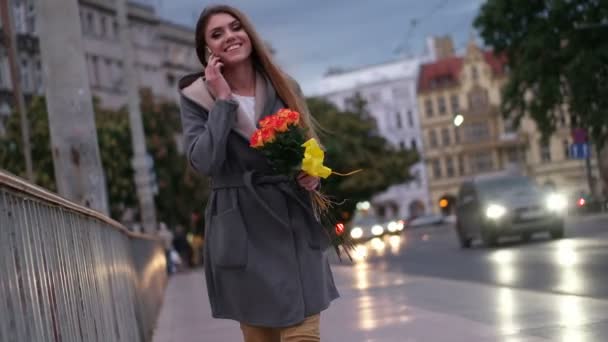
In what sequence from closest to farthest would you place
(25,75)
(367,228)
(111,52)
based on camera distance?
(367,228)
(25,75)
(111,52)

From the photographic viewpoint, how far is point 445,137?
12481 centimetres

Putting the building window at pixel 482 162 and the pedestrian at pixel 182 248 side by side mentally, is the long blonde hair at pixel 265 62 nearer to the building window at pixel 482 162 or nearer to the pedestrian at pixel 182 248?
the pedestrian at pixel 182 248

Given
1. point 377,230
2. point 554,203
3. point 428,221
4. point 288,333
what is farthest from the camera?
point 428,221

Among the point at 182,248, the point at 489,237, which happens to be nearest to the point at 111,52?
the point at 182,248

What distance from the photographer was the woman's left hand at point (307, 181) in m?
5.28

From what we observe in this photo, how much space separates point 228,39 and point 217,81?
Result: 211 mm

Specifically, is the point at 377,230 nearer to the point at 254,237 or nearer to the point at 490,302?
the point at 490,302

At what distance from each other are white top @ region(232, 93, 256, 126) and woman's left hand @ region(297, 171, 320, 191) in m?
0.35

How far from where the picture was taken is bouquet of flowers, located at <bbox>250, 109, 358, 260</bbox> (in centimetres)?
519

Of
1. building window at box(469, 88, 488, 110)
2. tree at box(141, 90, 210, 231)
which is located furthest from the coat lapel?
building window at box(469, 88, 488, 110)

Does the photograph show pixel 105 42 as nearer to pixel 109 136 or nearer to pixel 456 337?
pixel 109 136

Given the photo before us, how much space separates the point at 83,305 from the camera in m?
6.51

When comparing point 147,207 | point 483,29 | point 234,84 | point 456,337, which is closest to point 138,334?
point 456,337

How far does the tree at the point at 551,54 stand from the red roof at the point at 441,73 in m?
67.0
